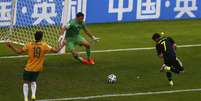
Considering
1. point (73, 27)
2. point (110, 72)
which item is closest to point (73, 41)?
point (73, 27)

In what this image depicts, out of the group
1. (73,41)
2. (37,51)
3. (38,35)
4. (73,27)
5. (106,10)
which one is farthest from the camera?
(106,10)

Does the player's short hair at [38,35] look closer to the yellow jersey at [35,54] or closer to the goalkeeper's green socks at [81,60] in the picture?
the yellow jersey at [35,54]

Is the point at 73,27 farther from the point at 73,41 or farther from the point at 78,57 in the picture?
the point at 78,57

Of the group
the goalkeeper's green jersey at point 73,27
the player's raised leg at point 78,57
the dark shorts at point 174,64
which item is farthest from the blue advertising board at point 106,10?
the dark shorts at point 174,64

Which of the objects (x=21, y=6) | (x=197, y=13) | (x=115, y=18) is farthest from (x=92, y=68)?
(x=197, y=13)

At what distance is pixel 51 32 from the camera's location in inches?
989

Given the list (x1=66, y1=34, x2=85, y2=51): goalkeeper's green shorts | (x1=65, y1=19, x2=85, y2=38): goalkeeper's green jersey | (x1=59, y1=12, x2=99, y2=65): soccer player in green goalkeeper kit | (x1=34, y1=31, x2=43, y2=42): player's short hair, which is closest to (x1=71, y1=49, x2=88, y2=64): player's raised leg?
(x1=59, y1=12, x2=99, y2=65): soccer player in green goalkeeper kit

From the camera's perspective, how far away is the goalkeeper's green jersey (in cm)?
2203

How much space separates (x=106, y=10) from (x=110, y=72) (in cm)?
1058

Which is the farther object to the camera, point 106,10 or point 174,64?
point 106,10

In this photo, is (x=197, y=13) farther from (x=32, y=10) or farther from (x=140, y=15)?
(x=32, y=10)

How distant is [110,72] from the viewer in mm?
20891

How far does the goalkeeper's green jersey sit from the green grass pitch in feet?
3.23

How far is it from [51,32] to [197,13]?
10249mm
